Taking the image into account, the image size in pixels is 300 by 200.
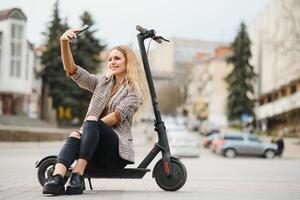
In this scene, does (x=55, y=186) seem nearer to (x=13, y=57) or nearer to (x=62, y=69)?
(x=13, y=57)

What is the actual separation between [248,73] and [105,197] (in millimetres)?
66581

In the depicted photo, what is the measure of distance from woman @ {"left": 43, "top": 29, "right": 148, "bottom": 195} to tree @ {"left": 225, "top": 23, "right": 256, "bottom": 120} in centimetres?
6402

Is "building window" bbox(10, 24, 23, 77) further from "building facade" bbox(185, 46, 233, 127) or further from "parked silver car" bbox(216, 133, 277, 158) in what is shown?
"building facade" bbox(185, 46, 233, 127)

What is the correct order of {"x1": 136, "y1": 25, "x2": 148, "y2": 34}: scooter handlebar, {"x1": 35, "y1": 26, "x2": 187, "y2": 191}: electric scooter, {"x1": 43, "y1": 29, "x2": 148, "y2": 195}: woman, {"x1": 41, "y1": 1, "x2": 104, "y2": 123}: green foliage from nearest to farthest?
{"x1": 43, "y1": 29, "x2": 148, "y2": 195}: woman, {"x1": 35, "y1": 26, "x2": 187, "y2": 191}: electric scooter, {"x1": 136, "y1": 25, "x2": 148, "y2": 34}: scooter handlebar, {"x1": 41, "y1": 1, "x2": 104, "y2": 123}: green foliage

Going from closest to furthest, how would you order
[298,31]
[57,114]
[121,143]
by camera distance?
1. [121,143]
2. [298,31]
3. [57,114]

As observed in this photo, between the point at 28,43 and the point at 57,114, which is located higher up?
the point at 28,43

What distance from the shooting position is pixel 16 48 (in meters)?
54.2

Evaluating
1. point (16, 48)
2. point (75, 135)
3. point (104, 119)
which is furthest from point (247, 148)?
point (75, 135)

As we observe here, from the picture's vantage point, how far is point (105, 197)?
6266 mm

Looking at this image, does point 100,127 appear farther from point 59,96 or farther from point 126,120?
point 59,96

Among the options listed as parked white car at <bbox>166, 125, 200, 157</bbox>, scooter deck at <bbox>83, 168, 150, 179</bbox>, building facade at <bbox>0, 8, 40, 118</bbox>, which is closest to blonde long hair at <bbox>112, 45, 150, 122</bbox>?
scooter deck at <bbox>83, 168, 150, 179</bbox>

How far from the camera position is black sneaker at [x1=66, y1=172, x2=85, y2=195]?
634cm

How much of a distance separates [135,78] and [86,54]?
5421 centimetres

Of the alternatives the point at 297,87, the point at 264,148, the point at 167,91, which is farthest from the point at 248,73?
the point at 167,91
